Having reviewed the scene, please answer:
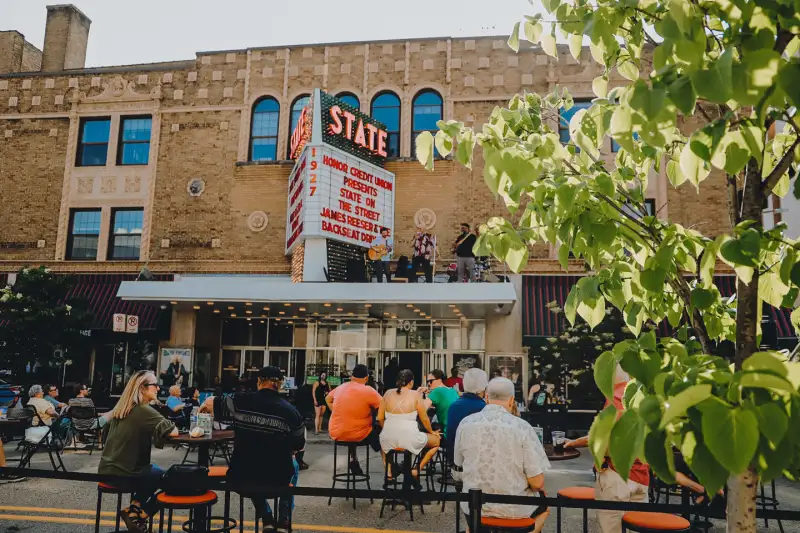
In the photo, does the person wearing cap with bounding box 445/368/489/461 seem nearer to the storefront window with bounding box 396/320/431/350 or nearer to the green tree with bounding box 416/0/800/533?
the green tree with bounding box 416/0/800/533

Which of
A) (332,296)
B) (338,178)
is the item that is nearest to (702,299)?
(332,296)

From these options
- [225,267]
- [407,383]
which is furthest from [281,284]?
[407,383]

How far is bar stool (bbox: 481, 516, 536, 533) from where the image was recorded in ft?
15.9

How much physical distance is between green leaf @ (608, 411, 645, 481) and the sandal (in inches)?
213

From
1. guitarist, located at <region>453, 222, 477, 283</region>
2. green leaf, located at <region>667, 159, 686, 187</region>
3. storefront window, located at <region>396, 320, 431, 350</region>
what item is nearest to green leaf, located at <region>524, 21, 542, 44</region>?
green leaf, located at <region>667, 159, 686, 187</region>

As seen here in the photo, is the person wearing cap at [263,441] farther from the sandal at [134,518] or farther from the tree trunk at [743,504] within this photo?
the tree trunk at [743,504]

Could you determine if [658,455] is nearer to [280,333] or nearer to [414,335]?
[414,335]

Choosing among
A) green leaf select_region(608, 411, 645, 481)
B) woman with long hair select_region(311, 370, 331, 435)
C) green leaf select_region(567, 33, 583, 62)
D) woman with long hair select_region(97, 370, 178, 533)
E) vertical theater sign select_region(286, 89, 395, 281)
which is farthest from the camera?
vertical theater sign select_region(286, 89, 395, 281)

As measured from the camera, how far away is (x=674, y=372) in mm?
2096

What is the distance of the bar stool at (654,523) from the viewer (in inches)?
188

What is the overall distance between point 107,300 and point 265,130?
319 inches

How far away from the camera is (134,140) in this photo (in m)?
23.4

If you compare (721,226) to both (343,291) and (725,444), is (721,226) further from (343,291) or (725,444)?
(725,444)

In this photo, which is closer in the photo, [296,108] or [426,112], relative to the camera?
[426,112]
